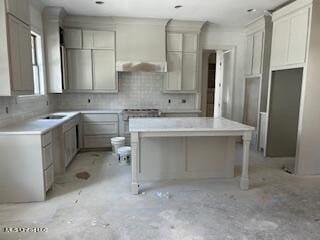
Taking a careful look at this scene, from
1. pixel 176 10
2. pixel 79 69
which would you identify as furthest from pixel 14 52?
pixel 176 10

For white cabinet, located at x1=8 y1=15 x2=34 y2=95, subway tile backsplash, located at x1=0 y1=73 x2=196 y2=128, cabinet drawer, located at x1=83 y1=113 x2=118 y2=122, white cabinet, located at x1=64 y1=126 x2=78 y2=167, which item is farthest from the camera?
subway tile backsplash, located at x1=0 y1=73 x2=196 y2=128

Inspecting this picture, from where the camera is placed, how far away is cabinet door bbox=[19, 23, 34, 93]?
2.89 m

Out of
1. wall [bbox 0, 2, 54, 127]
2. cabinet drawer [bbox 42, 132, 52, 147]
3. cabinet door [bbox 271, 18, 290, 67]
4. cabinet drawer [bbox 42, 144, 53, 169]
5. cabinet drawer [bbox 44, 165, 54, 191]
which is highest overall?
cabinet door [bbox 271, 18, 290, 67]

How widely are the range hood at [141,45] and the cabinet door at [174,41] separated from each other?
16 cm

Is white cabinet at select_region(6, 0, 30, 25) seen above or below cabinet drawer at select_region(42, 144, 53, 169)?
above

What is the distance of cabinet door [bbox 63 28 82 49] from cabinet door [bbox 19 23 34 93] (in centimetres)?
182

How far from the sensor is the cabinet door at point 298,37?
138 inches

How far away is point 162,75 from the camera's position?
5469 mm

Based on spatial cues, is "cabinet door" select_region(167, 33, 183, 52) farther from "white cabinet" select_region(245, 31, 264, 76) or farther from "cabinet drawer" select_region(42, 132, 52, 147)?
"cabinet drawer" select_region(42, 132, 52, 147)

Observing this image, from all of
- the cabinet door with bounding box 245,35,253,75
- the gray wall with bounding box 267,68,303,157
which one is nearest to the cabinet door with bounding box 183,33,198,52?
the cabinet door with bounding box 245,35,253,75

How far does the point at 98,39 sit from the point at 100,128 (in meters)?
1.87

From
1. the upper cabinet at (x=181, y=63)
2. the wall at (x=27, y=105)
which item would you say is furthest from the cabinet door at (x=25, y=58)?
the upper cabinet at (x=181, y=63)

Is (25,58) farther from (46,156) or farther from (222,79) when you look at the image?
(222,79)

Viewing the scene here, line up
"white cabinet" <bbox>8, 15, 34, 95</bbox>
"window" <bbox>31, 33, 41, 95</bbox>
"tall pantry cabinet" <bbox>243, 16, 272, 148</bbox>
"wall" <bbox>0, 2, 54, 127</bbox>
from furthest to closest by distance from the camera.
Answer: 1. "tall pantry cabinet" <bbox>243, 16, 272, 148</bbox>
2. "window" <bbox>31, 33, 41, 95</bbox>
3. "wall" <bbox>0, 2, 54, 127</bbox>
4. "white cabinet" <bbox>8, 15, 34, 95</bbox>
